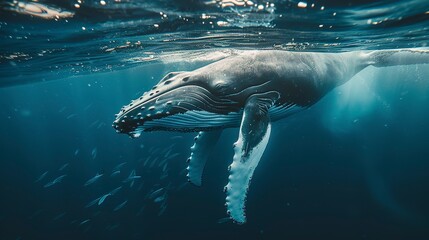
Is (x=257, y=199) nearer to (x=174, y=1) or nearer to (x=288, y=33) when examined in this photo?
(x=288, y=33)

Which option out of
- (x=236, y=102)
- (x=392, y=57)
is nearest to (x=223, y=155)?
(x=392, y=57)

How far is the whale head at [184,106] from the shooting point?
484 cm

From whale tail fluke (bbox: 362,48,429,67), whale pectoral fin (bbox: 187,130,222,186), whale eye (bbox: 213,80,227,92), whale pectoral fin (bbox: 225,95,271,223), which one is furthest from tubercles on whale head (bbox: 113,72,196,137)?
whale tail fluke (bbox: 362,48,429,67)

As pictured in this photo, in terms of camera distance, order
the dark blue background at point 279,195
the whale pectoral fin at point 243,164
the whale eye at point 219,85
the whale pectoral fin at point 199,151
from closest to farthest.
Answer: the whale pectoral fin at point 243,164 → the whale eye at point 219,85 → the whale pectoral fin at point 199,151 → the dark blue background at point 279,195

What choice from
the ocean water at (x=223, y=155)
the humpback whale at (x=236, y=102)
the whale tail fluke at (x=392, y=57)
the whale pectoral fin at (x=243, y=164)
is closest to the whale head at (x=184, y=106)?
the humpback whale at (x=236, y=102)

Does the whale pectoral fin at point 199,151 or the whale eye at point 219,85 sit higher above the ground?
the whale eye at point 219,85

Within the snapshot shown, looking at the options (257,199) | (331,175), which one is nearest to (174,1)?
(257,199)

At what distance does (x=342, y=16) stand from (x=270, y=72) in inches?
199

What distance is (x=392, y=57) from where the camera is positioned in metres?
10.1

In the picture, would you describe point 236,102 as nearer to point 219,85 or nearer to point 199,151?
point 219,85

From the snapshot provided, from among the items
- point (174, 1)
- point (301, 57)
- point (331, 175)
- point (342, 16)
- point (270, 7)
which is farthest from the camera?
point (331, 175)

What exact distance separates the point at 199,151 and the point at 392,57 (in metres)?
7.74

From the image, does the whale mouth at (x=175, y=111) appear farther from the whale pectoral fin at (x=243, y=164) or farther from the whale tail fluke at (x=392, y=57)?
the whale tail fluke at (x=392, y=57)

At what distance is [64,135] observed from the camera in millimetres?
61062
